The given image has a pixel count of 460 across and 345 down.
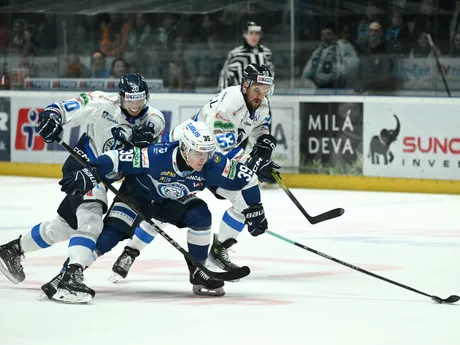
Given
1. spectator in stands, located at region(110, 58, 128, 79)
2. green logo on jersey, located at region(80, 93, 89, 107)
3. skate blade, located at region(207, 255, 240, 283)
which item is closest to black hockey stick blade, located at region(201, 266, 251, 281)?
skate blade, located at region(207, 255, 240, 283)

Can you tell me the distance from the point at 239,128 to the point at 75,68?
5.98 meters

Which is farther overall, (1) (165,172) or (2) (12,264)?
(2) (12,264)

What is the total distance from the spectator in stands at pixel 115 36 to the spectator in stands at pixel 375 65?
2597mm

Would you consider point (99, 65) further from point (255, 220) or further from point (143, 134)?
point (255, 220)

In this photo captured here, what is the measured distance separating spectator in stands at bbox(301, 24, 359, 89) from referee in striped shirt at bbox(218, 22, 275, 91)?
1.33 ft

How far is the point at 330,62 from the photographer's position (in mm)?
11328

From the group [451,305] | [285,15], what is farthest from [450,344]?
[285,15]

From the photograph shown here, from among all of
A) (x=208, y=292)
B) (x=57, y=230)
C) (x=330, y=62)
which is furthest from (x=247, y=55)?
(x=208, y=292)

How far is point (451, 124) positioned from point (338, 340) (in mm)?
6158

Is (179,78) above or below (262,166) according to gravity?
above

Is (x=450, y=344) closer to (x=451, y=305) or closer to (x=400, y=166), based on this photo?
(x=451, y=305)

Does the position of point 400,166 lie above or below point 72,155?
below

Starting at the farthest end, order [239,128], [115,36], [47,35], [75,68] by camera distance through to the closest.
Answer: [47,35], [75,68], [115,36], [239,128]

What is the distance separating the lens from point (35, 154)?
1234 cm
